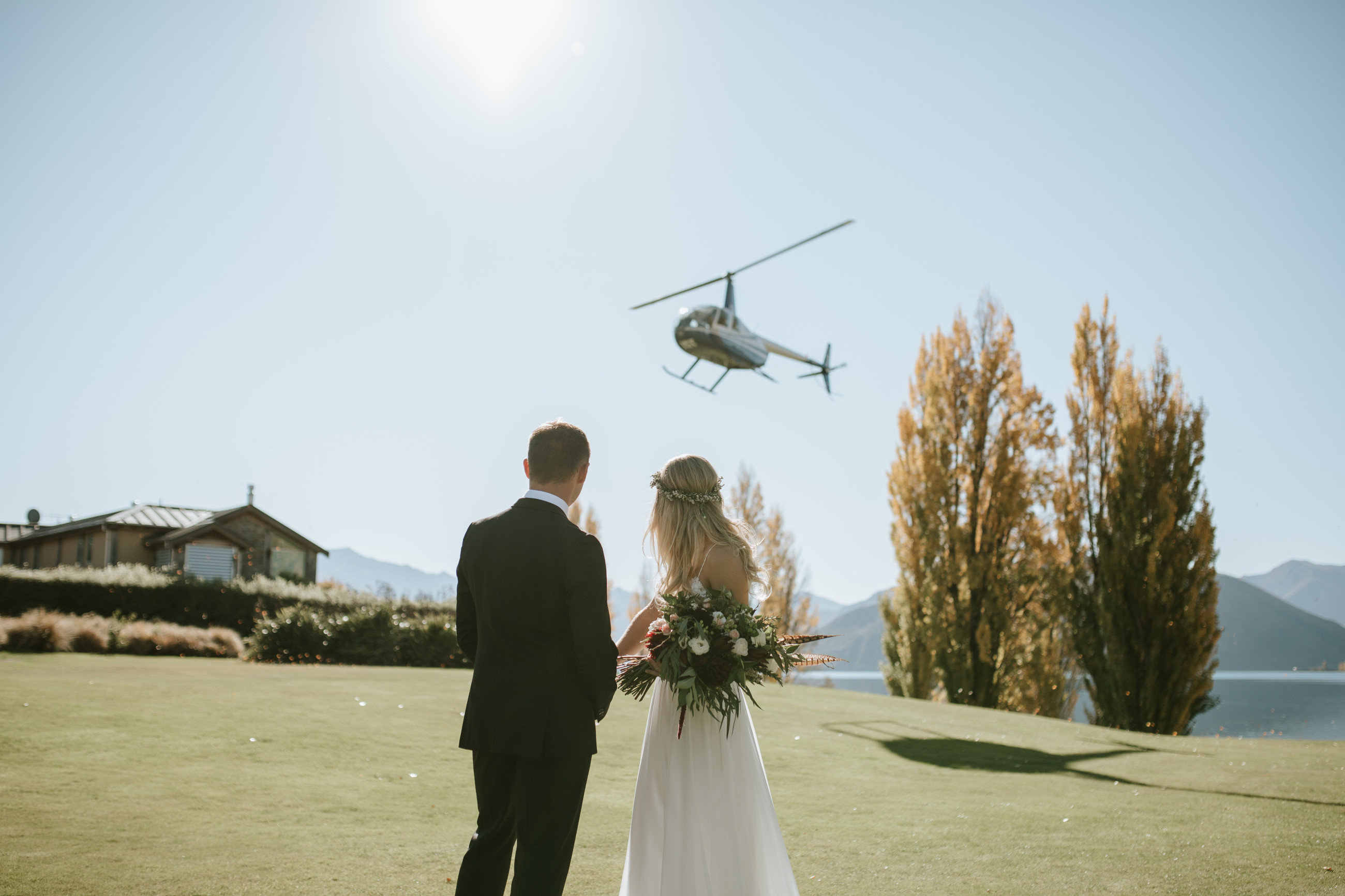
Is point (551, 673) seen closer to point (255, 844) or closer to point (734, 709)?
point (734, 709)

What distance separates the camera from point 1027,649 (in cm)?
2009

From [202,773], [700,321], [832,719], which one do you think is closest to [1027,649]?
[832,719]

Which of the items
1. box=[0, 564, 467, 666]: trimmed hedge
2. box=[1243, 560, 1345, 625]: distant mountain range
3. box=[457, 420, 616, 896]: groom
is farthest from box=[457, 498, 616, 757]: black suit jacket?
box=[1243, 560, 1345, 625]: distant mountain range

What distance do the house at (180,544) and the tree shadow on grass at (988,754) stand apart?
1338 inches

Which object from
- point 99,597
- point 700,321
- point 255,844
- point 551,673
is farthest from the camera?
point 99,597

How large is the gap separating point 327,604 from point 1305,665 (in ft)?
378

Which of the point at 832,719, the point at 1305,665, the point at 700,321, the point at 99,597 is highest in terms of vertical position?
the point at 700,321

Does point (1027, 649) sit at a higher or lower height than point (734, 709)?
lower

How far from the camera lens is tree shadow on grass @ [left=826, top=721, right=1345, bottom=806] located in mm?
9203

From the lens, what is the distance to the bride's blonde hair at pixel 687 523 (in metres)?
4.09

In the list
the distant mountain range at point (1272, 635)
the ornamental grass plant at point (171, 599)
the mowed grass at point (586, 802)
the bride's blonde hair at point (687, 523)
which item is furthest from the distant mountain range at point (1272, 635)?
the bride's blonde hair at point (687, 523)

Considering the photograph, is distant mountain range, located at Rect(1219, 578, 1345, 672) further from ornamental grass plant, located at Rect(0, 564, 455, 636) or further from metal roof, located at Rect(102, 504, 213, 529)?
metal roof, located at Rect(102, 504, 213, 529)

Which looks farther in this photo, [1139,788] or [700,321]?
[700,321]

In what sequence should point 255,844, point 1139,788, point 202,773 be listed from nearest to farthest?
point 255,844 → point 202,773 → point 1139,788
